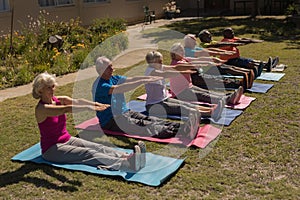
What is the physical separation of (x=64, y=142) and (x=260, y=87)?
4323 mm

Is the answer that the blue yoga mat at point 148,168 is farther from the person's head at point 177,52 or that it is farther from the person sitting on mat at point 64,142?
the person's head at point 177,52

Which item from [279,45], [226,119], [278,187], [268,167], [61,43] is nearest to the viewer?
[278,187]

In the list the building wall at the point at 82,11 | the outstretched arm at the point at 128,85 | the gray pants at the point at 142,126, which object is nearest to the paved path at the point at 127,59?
the building wall at the point at 82,11

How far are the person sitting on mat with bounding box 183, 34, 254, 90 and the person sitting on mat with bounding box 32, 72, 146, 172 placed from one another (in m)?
2.95

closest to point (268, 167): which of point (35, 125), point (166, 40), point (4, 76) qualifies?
point (35, 125)

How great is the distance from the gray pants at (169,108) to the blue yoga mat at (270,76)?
2833mm

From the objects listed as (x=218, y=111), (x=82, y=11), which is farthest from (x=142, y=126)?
(x=82, y=11)

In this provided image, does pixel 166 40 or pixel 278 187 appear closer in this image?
pixel 278 187

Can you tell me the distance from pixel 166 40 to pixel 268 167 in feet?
33.1

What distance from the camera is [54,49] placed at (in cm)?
1015

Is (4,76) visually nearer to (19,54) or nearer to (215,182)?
(19,54)

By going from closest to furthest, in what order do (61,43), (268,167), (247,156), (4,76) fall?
(268,167) → (247,156) → (4,76) → (61,43)

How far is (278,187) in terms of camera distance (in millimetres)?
3732

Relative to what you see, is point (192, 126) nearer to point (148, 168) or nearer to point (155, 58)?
point (148, 168)
